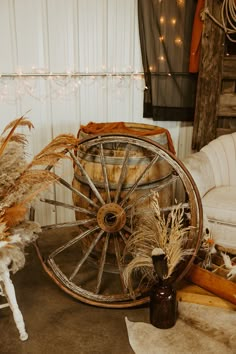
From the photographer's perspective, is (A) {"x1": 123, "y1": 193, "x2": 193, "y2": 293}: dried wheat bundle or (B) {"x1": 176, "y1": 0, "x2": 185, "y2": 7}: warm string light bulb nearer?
(A) {"x1": 123, "y1": 193, "x2": 193, "y2": 293}: dried wheat bundle

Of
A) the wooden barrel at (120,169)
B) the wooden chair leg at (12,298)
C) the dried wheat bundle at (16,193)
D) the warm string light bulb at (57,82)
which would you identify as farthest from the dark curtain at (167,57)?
the wooden chair leg at (12,298)

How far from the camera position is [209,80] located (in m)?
2.81

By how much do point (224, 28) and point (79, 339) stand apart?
2.34 meters

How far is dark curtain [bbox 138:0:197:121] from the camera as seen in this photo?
277cm

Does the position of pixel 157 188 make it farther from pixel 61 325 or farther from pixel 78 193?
pixel 61 325

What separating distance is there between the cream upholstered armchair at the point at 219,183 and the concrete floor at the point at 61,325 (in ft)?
2.32

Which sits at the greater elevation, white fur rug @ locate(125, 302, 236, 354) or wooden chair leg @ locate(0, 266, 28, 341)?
wooden chair leg @ locate(0, 266, 28, 341)

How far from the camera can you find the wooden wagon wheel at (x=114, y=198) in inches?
75.7

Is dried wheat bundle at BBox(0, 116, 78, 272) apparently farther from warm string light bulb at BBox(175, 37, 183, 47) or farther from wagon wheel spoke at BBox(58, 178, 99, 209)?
warm string light bulb at BBox(175, 37, 183, 47)

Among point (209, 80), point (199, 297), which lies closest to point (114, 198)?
point (199, 297)

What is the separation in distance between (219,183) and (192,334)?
45.7 inches

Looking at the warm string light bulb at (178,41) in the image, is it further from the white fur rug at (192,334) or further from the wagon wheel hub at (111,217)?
the white fur rug at (192,334)

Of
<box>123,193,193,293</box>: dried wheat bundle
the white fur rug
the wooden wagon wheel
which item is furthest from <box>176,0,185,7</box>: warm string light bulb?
the white fur rug

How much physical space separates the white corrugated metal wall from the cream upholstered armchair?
0.69 meters
